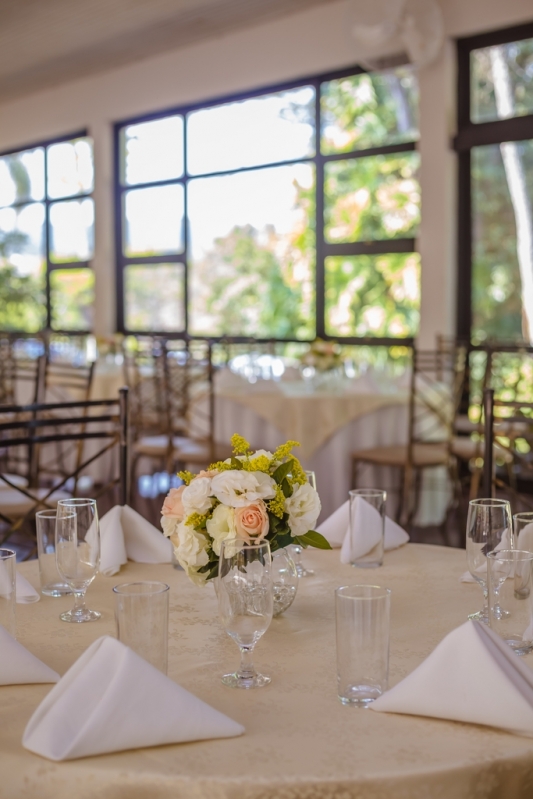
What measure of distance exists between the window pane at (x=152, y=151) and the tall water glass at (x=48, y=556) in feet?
24.0

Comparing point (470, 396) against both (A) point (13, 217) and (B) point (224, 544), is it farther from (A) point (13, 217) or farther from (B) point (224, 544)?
(A) point (13, 217)

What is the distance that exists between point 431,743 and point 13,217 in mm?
10517

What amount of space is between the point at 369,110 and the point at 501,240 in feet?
4.72

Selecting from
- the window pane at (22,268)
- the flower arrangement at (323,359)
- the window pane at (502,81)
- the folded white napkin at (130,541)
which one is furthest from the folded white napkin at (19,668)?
the window pane at (22,268)

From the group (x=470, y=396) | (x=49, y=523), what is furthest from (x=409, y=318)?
(x=49, y=523)

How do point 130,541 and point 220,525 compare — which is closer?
point 220,525

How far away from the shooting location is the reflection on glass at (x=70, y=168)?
945 centimetres

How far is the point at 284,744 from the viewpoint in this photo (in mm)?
947

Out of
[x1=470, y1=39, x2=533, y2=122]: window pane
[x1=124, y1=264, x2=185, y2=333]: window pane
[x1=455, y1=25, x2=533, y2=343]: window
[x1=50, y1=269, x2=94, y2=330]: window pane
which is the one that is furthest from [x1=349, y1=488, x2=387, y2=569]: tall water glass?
[x1=50, y1=269, x2=94, y2=330]: window pane

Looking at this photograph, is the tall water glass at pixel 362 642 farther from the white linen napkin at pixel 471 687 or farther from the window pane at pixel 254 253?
the window pane at pixel 254 253

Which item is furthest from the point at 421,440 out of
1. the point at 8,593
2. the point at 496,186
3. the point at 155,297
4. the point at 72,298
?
the point at 72,298

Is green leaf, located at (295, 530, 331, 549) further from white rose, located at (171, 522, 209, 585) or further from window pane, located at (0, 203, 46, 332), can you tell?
window pane, located at (0, 203, 46, 332)

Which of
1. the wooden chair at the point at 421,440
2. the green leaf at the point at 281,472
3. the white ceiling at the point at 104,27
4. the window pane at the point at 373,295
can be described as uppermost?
the white ceiling at the point at 104,27

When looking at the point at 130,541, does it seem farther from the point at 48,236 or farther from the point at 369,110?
the point at 48,236
